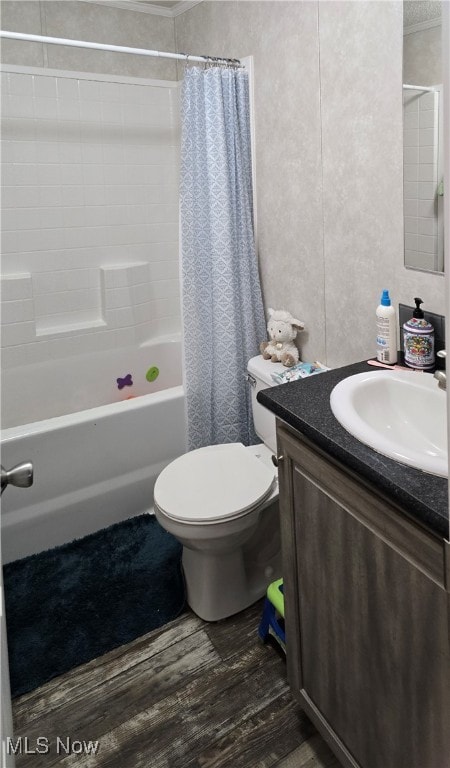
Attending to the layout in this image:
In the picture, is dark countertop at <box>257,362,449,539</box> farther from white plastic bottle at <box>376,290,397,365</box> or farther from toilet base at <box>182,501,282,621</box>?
toilet base at <box>182,501,282,621</box>

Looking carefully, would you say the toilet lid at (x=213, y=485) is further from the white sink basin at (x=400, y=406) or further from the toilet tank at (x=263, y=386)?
the white sink basin at (x=400, y=406)

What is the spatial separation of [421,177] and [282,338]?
809mm

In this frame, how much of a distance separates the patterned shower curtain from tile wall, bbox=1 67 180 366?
77 cm

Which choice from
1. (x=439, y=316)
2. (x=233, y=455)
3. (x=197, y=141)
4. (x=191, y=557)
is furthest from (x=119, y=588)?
(x=197, y=141)

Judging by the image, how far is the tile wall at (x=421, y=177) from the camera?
145cm

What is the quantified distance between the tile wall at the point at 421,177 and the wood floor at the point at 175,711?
1.34 meters

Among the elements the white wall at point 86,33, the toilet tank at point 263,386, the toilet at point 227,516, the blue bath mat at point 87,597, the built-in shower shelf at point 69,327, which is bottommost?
the blue bath mat at point 87,597

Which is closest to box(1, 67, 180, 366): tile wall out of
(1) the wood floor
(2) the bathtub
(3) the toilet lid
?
(2) the bathtub

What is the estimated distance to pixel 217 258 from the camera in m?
2.22

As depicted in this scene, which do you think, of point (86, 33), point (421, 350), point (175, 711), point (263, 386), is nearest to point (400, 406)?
point (421, 350)

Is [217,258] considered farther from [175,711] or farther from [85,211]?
[175,711]

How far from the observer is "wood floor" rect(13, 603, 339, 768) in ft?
4.83

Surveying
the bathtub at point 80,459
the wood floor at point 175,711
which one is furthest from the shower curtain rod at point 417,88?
the wood floor at point 175,711

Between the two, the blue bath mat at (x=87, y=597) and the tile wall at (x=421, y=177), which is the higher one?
the tile wall at (x=421, y=177)
